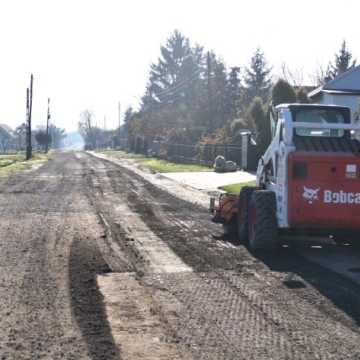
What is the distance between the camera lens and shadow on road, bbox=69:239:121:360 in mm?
6012

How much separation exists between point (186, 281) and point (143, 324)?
2129 mm

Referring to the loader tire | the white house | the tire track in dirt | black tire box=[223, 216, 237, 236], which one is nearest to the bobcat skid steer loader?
the loader tire

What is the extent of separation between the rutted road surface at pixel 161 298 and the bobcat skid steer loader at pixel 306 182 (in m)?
0.52

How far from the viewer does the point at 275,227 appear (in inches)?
429

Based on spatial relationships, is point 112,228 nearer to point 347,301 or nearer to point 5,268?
point 5,268

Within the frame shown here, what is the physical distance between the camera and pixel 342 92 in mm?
38875

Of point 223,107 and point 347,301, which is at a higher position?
point 223,107

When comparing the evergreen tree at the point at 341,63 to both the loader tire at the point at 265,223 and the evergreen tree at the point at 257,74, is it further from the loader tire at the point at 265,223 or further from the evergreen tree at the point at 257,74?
the loader tire at the point at 265,223

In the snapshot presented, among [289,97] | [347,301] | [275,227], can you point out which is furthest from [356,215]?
[289,97]

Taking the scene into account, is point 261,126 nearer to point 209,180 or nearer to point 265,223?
point 209,180

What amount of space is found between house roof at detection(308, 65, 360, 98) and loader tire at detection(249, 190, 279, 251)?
29455 millimetres

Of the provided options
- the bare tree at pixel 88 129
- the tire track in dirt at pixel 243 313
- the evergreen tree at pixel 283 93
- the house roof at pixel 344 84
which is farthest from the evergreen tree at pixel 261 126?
the bare tree at pixel 88 129

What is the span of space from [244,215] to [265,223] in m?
1.30

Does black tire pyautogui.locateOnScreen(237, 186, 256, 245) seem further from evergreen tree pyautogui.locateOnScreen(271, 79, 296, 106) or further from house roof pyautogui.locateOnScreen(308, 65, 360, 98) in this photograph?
house roof pyautogui.locateOnScreen(308, 65, 360, 98)
